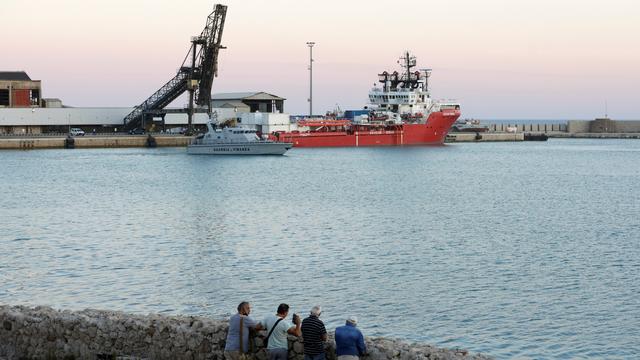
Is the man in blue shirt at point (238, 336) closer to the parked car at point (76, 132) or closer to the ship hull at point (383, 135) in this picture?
the parked car at point (76, 132)

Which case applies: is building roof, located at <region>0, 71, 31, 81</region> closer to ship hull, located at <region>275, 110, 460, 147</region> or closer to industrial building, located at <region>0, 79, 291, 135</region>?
industrial building, located at <region>0, 79, 291, 135</region>

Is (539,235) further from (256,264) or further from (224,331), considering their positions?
(224,331)

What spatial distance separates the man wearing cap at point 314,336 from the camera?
14.6 m

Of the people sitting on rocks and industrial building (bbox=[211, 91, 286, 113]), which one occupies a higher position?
industrial building (bbox=[211, 91, 286, 113])

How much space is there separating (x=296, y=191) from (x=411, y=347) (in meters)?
51.2

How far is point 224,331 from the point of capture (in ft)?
49.8

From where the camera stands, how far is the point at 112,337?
602 inches

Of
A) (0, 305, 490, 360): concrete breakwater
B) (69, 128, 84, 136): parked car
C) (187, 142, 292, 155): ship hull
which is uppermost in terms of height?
(69, 128, 84, 136): parked car

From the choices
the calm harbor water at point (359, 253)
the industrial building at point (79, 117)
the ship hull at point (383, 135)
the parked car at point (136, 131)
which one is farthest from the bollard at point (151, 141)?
the calm harbor water at point (359, 253)

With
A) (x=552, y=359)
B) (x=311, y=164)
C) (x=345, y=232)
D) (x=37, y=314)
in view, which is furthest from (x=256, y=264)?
(x=311, y=164)

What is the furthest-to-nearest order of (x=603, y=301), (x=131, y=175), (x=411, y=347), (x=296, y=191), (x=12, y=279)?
1. (x=131, y=175)
2. (x=296, y=191)
3. (x=12, y=279)
4. (x=603, y=301)
5. (x=411, y=347)

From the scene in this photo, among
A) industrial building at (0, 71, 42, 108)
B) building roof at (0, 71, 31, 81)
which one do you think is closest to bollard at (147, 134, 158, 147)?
industrial building at (0, 71, 42, 108)

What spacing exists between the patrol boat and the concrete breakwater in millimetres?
91810

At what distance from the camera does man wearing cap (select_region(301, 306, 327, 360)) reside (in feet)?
47.8
